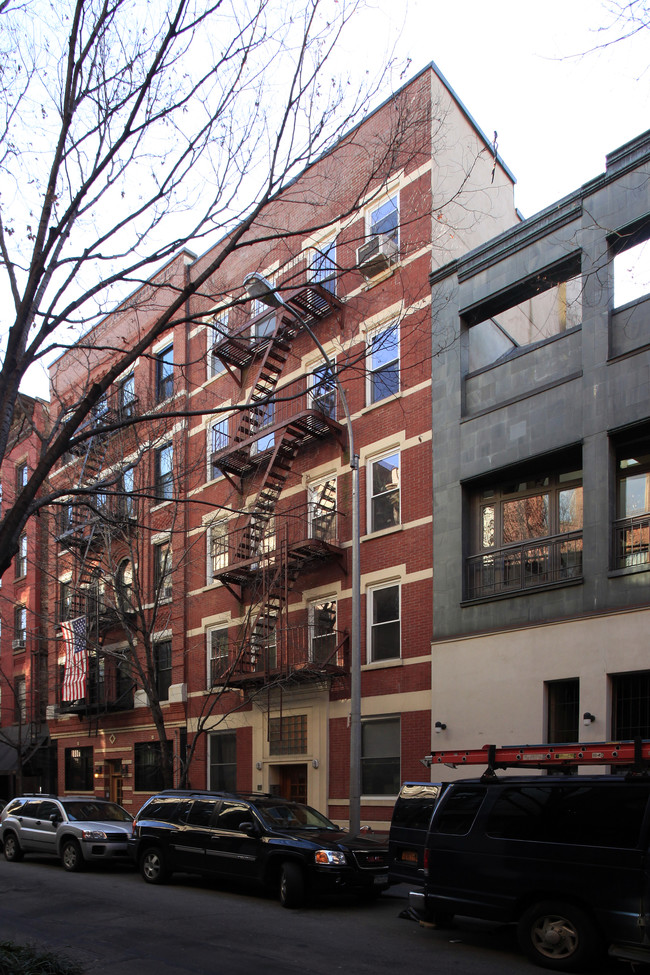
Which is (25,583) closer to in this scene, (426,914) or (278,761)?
(278,761)

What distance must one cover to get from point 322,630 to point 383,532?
3.09 metres

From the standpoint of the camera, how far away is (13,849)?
1875 centimetres

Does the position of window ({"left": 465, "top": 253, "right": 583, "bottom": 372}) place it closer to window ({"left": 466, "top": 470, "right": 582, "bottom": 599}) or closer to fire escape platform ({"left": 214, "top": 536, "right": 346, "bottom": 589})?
window ({"left": 466, "top": 470, "right": 582, "bottom": 599})

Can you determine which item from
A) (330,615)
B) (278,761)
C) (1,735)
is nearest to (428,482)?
(330,615)

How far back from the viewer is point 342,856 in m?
11.9

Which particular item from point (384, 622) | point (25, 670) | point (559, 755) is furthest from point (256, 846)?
point (25, 670)

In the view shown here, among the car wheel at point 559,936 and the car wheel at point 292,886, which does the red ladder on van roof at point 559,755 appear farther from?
the car wheel at point 292,886

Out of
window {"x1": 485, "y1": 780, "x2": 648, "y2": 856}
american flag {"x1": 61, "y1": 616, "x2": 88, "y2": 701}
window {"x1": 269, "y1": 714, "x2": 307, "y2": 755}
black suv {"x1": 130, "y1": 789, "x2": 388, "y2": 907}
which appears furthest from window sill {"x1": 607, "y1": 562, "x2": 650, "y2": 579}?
american flag {"x1": 61, "y1": 616, "x2": 88, "y2": 701}

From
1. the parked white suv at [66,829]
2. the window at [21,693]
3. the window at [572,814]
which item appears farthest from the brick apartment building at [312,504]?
the window at [21,693]

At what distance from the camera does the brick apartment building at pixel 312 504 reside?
18828 millimetres

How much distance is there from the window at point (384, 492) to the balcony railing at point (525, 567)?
9.04 feet

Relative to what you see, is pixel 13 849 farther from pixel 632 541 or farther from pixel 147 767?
pixel 632 541

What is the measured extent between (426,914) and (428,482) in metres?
9.80

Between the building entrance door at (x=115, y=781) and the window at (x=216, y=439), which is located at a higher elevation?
the window at (x=216, y=439)
